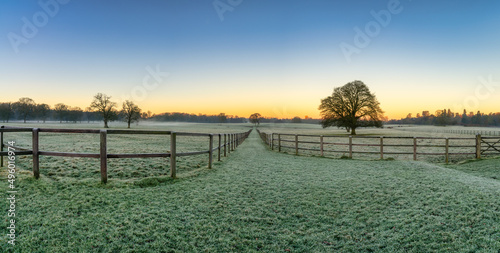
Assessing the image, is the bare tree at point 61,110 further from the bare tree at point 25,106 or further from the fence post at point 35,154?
the fence post at point 35,154

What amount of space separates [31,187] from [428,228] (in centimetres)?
737

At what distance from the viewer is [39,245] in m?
3.08

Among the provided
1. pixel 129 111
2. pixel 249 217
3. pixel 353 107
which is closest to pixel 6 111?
pixel 129 111

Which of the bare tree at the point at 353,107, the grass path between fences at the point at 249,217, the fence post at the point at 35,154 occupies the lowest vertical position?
the grass path between fences at the point at 249,217

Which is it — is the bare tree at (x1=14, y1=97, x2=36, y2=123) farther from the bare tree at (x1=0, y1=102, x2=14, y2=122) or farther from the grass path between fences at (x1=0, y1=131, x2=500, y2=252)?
the grass path between fences at (x1=0, y1=131, x2=500, y2=252)

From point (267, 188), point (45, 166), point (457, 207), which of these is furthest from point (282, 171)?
point (45, 166)

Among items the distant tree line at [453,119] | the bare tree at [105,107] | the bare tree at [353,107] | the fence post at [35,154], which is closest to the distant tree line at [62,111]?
the bare tree at [105,107]

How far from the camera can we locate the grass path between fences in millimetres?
3316

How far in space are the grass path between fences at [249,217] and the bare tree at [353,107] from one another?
3495cm

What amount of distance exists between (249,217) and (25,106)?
404ft

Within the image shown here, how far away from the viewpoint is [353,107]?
128 ft

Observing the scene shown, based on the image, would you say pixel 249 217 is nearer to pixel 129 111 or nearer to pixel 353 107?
pixel 353 107

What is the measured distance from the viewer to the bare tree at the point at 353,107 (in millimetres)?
38688

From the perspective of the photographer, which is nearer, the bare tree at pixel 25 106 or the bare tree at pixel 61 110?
the bare tree at pixel 25 106
